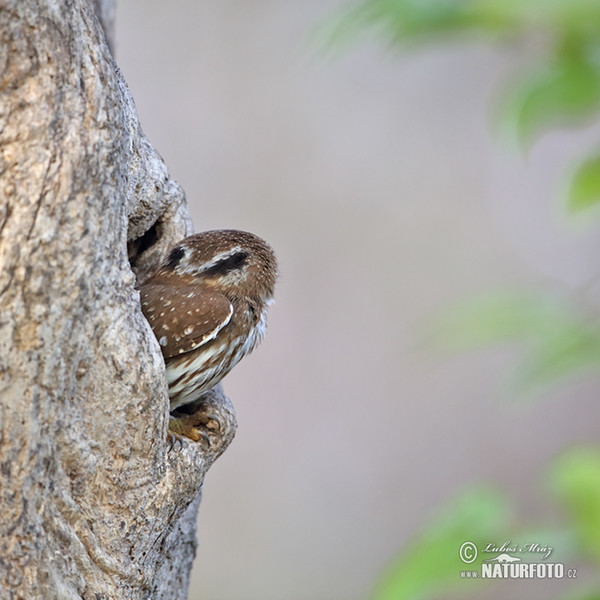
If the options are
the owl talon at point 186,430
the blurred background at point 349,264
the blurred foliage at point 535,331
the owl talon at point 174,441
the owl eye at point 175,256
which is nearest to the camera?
the blurred foliage at point 535,331

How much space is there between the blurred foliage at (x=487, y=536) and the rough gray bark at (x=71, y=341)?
78cm

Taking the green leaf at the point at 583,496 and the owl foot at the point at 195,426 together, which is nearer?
the green leaf at the point at 583,496

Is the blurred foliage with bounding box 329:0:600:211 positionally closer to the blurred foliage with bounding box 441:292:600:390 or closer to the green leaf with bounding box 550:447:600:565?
the blurred foliage with bounding box 441:292:600:390

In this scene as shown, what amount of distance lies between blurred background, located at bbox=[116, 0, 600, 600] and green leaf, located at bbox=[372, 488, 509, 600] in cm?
543

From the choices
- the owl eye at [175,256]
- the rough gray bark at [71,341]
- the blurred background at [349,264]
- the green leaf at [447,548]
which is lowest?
the green leaf at [447,548]

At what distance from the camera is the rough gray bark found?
2.26m

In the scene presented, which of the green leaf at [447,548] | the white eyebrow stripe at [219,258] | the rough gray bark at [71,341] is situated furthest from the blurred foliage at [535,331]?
the white eyebrow stripe at [219,258]

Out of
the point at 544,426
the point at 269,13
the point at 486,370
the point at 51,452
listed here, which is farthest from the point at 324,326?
the point at 51,452

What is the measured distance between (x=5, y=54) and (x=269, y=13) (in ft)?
23.2

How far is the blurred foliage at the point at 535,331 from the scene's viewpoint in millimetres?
2164

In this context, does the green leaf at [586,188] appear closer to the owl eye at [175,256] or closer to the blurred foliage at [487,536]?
the blurred foliage at [487,536]

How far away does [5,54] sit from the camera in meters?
2.23

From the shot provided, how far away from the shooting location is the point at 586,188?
2320mm

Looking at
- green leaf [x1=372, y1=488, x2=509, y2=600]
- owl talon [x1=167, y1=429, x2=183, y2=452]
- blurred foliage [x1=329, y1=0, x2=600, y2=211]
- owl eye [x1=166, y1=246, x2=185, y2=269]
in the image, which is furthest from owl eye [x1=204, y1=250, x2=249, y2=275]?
green leaf [x1=372, y1=488, x2=509, y2=600]
